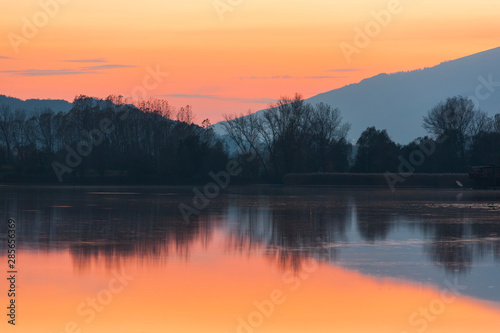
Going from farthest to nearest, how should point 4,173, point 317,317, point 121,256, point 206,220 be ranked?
point 4,173, point 206,220, point 121,256, point 317,317

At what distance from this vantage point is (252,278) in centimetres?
1369

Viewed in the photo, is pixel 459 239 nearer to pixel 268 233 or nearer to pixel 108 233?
pixel 268 233

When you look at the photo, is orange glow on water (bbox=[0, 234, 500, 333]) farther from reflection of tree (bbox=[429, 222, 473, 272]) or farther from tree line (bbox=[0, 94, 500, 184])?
tree line (bbox=[0, 94, 500, 184])

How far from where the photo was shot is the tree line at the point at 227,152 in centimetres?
10088

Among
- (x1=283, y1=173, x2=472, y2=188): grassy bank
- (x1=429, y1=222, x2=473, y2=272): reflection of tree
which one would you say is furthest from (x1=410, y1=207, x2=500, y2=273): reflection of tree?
(x1=283, y1=173, x2=472, y2=188): grassy bank

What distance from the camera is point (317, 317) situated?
34.2 ft

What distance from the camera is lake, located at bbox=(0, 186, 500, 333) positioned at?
401 inches

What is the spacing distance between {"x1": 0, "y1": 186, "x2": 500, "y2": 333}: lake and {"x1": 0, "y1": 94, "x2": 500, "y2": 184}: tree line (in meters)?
76.7

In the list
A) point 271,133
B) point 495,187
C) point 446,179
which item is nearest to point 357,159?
point 271,133

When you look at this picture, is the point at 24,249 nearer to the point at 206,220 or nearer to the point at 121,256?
the point at 121,256

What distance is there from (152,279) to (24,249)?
5650mm

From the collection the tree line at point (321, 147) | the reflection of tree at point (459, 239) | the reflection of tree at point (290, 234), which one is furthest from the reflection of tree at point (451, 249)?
the tree line at point (321, 147)

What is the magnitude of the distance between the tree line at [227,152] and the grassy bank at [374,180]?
21.1 ft

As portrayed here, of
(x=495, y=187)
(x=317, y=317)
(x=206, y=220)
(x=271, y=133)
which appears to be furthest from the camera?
(x=271, y=133)
